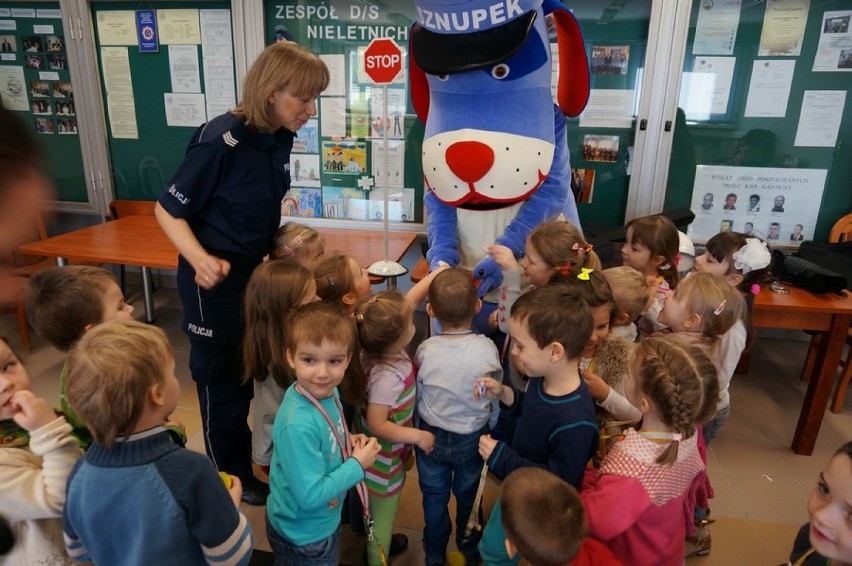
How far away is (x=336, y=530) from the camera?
1384 millimetres

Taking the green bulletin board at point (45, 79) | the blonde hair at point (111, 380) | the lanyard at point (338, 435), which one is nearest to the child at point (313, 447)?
the lanyard at point (338, 435)

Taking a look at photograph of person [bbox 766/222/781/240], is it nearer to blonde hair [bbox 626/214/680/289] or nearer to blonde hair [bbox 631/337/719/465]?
blonde hair [bbox 626/214/680/289]

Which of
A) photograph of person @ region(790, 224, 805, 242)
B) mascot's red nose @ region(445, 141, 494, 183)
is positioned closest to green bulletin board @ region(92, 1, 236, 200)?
mascot's red nose @ region(445, 141, 494, 183)

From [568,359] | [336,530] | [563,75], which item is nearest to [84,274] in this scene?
[336,530]

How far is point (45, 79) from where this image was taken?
3924mm

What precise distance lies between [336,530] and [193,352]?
0.83 m

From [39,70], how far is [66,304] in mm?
3512

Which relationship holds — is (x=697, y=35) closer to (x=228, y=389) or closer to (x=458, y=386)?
(x=458, y=386)

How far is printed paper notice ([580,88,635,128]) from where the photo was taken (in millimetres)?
3225

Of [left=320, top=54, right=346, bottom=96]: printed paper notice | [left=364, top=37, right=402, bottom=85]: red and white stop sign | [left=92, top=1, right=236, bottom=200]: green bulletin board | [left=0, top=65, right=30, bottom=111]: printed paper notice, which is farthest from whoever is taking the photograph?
[left=0, top=65, right=30, bottom=111]: printed paper notice

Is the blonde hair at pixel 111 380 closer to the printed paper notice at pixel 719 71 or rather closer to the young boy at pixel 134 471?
the young boy at pixel 134 471

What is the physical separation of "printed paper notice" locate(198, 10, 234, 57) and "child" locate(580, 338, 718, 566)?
11.1 feet

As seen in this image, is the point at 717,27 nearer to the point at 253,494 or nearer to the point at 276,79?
the point at 276,79

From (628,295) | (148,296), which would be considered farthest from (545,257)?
(148,296)
